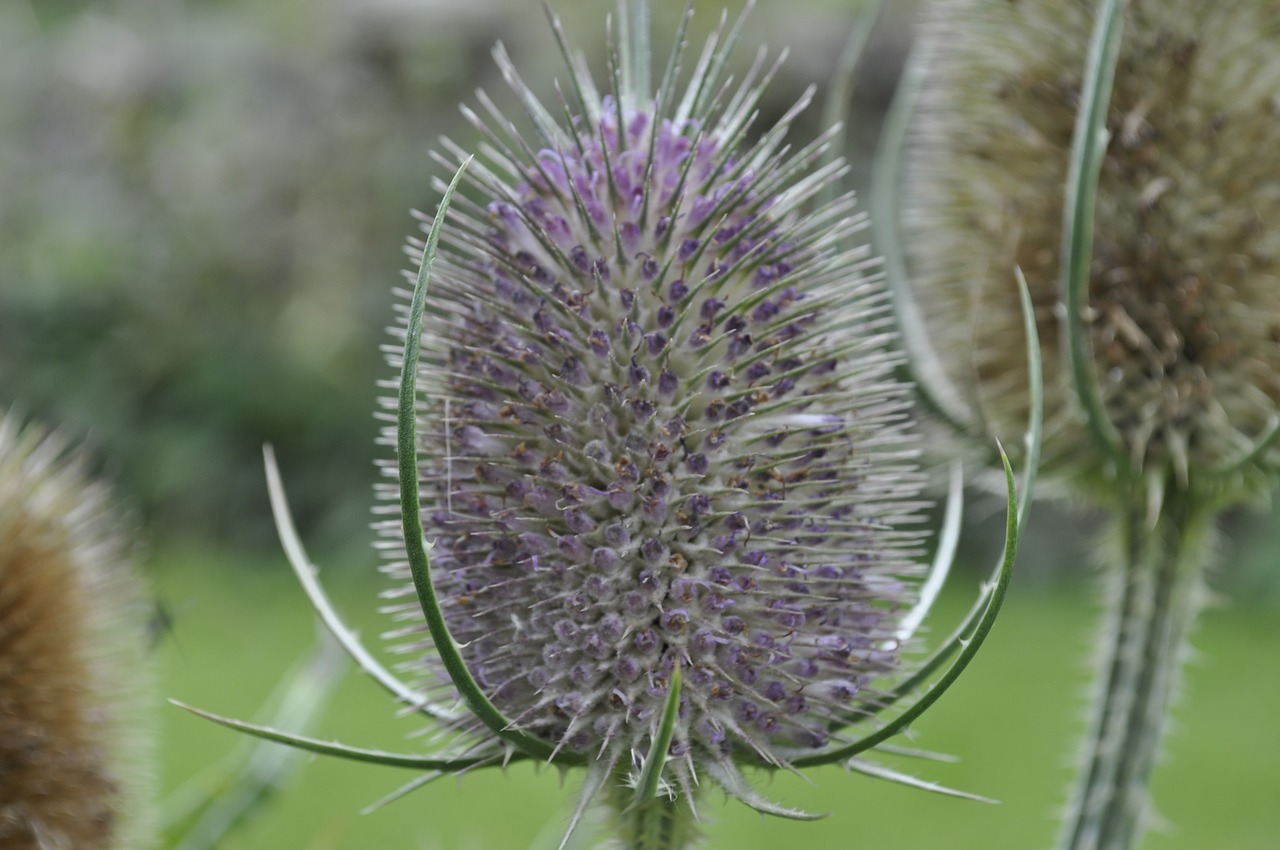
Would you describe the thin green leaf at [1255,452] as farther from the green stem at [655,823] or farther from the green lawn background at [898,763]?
the green lawn background at [898,763]

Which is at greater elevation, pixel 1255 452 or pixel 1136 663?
pixel 1255 452

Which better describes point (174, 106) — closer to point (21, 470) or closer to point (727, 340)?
point (21, 470)

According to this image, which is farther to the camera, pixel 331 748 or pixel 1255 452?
pixel 1255 452

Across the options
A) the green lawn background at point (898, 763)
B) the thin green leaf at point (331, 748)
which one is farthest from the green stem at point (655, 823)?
Answer: the green lawn background at point (898, 763)

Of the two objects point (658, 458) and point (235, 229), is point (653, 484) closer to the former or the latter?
point (658, 458)

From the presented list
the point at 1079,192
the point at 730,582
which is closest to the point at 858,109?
the point at 1079,192

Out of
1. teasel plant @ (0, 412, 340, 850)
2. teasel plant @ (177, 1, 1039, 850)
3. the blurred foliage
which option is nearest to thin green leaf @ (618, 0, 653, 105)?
teasel plant @ (177, 1, 1039, 850)

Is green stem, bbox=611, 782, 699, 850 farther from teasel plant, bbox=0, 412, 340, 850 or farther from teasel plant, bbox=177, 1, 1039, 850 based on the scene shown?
teasel plant, bbox=0, 412, 340, 850

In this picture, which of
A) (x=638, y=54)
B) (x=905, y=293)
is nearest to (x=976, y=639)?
(x=638, y=54)
